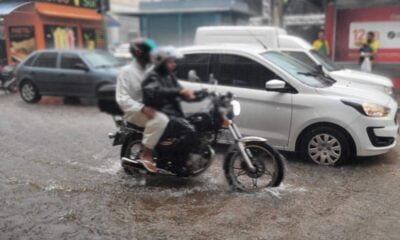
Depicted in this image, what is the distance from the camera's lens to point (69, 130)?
Answer: 8.76m

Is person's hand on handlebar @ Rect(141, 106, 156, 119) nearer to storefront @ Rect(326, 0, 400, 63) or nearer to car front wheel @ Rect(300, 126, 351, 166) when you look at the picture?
car front wheel @ Rect(300, 126, 351, 166)

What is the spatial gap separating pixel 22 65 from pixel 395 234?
1116 cm

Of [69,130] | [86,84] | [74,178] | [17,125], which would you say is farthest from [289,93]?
[86,84]

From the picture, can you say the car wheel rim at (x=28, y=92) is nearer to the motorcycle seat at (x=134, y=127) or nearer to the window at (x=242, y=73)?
the window at (x=242, y=73)

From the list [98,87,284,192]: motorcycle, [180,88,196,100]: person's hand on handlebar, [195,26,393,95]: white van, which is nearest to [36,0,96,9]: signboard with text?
[195,26,393,95]: white van

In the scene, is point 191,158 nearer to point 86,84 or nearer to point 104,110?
point 104,110

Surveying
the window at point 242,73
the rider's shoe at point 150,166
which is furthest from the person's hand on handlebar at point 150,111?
the window at point 242,73

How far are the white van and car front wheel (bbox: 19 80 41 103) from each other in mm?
4797

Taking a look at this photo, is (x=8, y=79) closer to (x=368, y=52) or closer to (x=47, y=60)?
(x=47, y=60)

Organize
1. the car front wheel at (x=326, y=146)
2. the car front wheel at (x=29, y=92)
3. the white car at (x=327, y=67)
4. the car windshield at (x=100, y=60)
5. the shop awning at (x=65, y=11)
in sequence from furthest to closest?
the shop awning at (x=65, y=11) → the car front wheel at (x=29, y=92) → the car windshield at (x=100, y=60) → the white car at (x=327, y=67) → the car front wheel at (x=326, y=146)

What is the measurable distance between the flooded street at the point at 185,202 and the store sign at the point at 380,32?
7.90m

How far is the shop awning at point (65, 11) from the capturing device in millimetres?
17328

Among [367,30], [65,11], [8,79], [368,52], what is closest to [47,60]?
[8,79]

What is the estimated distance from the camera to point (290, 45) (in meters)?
10.6
